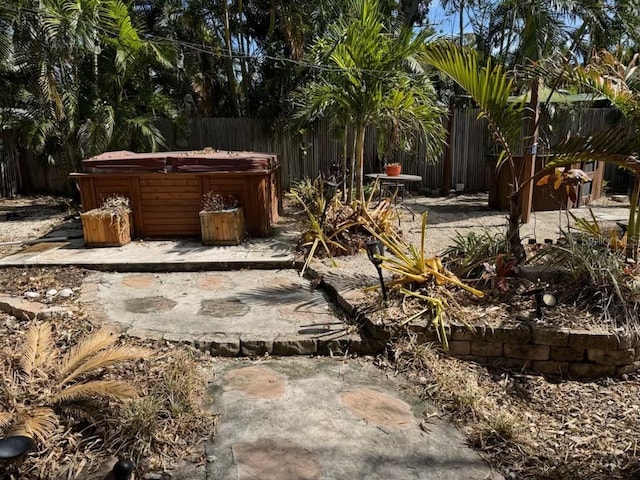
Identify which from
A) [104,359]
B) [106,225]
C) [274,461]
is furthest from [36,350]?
[106,225]

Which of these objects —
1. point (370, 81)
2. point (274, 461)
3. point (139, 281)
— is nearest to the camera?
point (274, 461)

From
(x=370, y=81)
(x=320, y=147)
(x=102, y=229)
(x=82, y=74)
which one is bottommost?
(x=102, y=229)

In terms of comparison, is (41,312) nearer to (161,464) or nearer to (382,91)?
(161,464)

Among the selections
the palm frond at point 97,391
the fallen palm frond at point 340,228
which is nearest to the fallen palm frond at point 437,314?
the fallen palm frond at point 340,228

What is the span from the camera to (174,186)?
565cm

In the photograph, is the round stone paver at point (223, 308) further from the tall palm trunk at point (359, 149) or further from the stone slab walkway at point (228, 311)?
the tall palm trunk at point (359, 149)

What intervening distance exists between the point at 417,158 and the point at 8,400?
8669 millimetres

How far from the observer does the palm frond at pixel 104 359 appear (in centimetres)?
238

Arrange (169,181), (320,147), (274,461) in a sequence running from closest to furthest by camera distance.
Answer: (274,461)
(169,181)
(320,147)

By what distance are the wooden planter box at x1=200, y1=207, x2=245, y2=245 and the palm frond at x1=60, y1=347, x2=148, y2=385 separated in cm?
284

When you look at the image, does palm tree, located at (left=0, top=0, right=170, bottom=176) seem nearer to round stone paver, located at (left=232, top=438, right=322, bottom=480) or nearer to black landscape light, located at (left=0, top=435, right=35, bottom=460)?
black landscape light, located at (left=0, top=435, right=35, bottom=460)

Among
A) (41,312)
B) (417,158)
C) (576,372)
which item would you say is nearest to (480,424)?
(576,372)

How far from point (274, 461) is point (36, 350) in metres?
1.49

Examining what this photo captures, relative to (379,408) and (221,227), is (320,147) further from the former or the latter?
(379,408)
